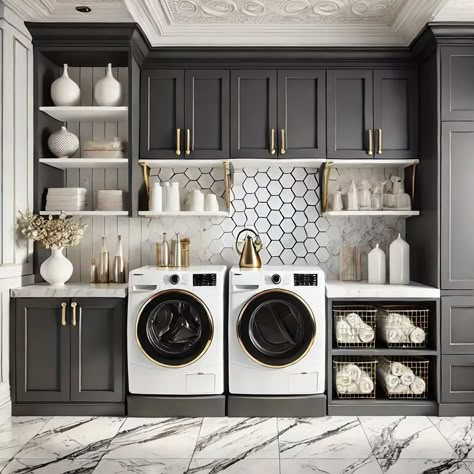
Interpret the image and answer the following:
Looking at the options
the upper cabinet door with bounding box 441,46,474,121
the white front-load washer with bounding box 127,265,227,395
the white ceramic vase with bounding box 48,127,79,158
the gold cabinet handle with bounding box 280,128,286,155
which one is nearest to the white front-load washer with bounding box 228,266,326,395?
the white front-load washer with bounding box 127,265,227,395

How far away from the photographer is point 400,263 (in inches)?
154

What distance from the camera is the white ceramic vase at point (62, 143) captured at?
3.87 meters

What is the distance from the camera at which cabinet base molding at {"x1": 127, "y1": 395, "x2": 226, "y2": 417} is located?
352cm

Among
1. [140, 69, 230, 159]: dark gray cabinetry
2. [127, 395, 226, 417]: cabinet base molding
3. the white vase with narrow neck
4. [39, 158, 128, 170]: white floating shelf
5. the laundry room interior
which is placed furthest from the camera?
[140, 69, 230, 159]: dark gray cabinetry

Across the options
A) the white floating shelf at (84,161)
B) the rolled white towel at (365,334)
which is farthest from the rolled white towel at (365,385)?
the white floating shelf at (84,161)

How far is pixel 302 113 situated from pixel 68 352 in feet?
7.56

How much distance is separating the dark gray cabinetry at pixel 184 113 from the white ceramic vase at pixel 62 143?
50cm

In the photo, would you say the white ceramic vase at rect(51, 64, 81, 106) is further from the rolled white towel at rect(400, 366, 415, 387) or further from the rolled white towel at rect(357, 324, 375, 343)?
the rolled white towel at rect(400, 366, 415, 387)

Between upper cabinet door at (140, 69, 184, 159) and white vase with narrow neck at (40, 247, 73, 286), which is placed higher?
upper cabinet door at (140, 69, 184, 159)

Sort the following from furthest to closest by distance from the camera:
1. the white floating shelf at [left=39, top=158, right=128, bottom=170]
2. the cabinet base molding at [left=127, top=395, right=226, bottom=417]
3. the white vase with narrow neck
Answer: the white floating shelf at [left=39, top=158, right=128, bottom=170]
the white vase with narrow neck
the cabinet base molding at [left=127, top=395, right=226, bottom=417]

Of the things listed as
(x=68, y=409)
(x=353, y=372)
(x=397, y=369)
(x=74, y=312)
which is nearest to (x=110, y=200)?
(x=74, y=312)

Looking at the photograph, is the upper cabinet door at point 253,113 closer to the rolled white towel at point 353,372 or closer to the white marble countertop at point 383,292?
the white marble countertop at point 383,292

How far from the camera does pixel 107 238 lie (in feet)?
13.9

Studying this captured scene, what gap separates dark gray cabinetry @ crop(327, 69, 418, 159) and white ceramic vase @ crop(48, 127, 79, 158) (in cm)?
185
